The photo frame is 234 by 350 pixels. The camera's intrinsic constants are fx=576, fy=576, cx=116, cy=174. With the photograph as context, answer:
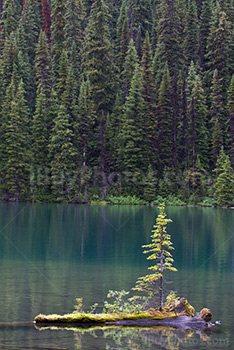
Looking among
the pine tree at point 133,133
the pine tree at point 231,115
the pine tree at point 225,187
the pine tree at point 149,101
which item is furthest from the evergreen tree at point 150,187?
the pine tree at point 231,115

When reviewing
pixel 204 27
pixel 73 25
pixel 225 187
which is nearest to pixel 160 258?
pixel 225 187

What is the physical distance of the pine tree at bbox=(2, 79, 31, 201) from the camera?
72.2 metres

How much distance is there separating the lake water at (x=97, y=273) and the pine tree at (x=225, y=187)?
68.7 ft

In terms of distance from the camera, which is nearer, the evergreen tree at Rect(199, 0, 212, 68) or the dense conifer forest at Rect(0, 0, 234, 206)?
the dense conifer forest at Rect(0, 0, 234, 206)

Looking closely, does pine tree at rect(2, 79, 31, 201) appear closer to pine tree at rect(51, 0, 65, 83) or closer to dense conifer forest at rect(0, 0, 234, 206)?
dense conifer forest at rect(0, 0, 234, 206)

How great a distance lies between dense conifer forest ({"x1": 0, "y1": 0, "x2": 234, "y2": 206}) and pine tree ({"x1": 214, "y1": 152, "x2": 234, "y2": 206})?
0.41 ft

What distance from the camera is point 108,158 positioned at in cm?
7650

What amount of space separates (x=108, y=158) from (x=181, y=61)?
69.0 feet

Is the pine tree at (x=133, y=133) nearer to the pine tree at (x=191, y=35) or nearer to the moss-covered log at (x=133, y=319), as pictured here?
the pine tree at (x=191, y=35)

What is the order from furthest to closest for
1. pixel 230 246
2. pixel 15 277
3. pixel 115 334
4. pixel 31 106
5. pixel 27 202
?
pixel 31 106
pixel 27 202
pixel 230 246
pixel 15 277
pixel 115 334

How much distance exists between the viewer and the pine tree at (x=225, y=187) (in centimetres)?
7019

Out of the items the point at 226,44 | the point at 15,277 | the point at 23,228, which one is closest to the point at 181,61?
the point at 226,44

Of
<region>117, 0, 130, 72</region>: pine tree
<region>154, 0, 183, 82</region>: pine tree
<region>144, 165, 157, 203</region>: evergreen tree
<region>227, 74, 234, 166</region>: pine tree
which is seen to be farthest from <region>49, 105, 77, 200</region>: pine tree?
<region>227, 74, 234, 166</region>: pine tree

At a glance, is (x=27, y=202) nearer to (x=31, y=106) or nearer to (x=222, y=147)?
(x=31, y=106)
